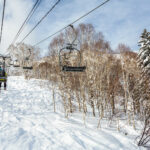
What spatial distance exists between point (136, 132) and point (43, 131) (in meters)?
6.20

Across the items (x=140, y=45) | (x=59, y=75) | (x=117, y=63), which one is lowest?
(x=59, y=75)

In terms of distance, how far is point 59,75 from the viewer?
9492mm

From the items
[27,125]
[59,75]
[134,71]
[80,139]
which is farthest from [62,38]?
[80,139]

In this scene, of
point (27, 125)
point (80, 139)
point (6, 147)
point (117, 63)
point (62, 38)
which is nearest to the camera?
point (6, 147)

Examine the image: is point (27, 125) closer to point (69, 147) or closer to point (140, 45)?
→ point (69, 147)

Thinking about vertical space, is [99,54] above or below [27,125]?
above

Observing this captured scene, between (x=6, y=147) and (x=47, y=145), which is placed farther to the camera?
(x=47, y=145)

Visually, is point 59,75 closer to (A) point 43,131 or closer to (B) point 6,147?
(A) point 43,131

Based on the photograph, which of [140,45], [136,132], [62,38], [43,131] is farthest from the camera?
[140,45]

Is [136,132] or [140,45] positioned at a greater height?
[140,45]

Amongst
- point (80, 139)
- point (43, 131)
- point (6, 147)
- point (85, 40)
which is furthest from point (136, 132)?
point (85, 40)

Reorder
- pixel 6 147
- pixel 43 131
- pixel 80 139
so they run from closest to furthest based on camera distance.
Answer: pixel 6 147, pixel 80 139, pixel 43 131

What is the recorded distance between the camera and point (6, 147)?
416cm

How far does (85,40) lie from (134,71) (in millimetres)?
5910
